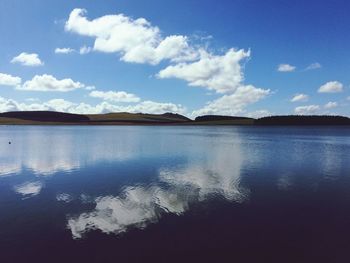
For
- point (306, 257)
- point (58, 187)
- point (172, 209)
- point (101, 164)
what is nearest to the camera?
point (306, 257)

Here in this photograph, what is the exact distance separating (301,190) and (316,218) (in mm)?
7199

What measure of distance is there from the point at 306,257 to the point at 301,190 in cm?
1265

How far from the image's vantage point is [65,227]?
15.7 m

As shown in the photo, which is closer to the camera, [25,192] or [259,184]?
[25,192]

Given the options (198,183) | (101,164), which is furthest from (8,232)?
(101,164)

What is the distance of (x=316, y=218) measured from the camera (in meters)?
17.5

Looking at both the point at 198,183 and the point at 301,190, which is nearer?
the point at 301,190

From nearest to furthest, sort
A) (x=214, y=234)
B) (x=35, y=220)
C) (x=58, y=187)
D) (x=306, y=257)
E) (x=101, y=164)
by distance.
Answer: (x=306, y=257)
(x=214, y=234)
(x=35, y=220)
(x=58, y=187)
(x=101, y=164)

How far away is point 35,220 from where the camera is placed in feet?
55.2

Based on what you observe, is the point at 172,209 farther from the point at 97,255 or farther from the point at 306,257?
the point at 306,257

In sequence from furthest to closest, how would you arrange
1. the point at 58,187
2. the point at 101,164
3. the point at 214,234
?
A: 1. the point at 101,164
2. the point at 58,187
3. the point at 214,234

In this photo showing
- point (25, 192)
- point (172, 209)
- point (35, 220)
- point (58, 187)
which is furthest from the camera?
point (58, 187)

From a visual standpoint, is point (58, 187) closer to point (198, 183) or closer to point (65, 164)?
point (198, 183)

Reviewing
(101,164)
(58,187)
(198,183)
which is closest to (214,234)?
(198,183)
